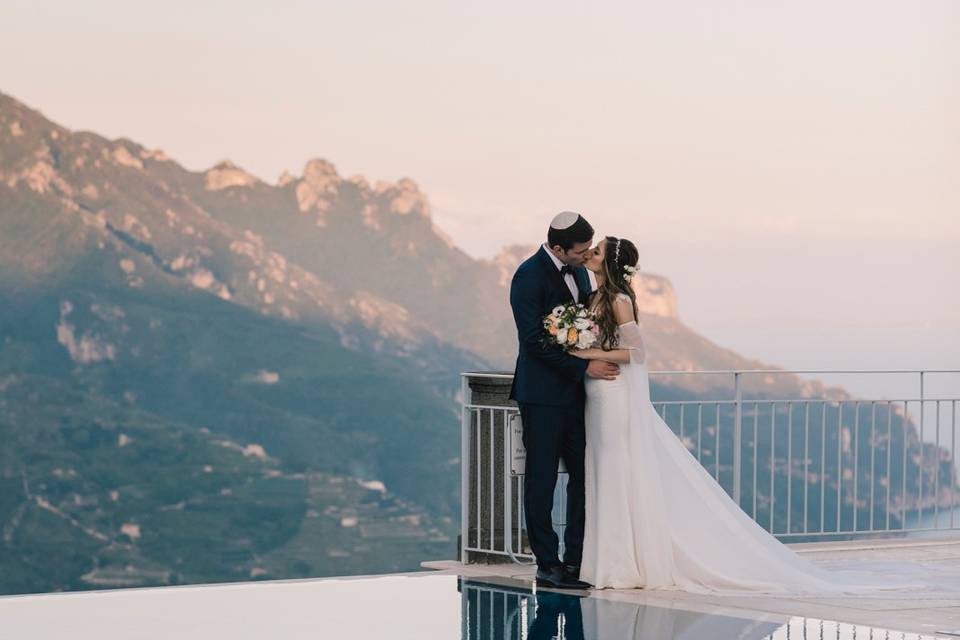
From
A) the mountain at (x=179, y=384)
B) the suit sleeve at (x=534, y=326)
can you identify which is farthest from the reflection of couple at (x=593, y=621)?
the mountain at (x=179, y=384)

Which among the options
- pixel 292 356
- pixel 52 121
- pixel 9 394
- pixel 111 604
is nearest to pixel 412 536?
pixel 292 356

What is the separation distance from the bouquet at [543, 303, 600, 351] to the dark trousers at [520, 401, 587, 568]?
0.99 feet

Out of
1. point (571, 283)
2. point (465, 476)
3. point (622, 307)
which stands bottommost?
point (465, 476)

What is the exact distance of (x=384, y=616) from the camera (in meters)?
6.34

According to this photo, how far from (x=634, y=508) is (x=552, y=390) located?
0.62m

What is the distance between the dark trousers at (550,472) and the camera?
6773 mm

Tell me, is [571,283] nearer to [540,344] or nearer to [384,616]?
[540,344]

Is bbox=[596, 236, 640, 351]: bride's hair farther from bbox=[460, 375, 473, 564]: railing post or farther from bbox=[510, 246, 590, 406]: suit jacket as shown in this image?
bbox=[460, 375, 473, 564]: railing post

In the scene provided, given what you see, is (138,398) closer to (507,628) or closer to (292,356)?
(292,356)

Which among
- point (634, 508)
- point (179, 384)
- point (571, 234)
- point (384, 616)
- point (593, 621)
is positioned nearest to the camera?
point (593, 621)

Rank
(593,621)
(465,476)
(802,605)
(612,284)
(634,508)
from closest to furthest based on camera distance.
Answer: (593,621) < (802,605) < (612,284) < (634,508) < (465,476)

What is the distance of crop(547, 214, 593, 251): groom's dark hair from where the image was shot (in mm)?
6602

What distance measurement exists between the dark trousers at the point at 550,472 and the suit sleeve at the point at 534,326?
199 millimetres

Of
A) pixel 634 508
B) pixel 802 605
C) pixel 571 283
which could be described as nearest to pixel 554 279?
pixel 571 283
